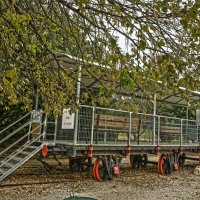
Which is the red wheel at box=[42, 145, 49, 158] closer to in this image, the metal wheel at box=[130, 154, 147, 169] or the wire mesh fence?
the wire mesh fence

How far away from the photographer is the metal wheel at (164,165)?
43.2ft

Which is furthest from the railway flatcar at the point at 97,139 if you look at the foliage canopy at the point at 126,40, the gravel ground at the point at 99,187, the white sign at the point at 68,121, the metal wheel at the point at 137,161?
the foliage canopy at the point at 126,40

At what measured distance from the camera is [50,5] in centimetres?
467

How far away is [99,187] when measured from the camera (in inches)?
374

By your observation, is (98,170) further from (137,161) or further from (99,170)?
(137,161)

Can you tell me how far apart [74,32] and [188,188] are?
7090 millimetres

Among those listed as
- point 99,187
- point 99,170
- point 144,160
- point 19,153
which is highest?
point 19,153

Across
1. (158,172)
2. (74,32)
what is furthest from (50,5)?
(158,172)

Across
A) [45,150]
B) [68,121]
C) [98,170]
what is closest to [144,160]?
[98,170]

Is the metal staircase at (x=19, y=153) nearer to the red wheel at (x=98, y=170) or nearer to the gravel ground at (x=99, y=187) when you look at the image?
the gravel ground at (x=99, y=187)

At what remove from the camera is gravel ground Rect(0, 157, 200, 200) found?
8320mm

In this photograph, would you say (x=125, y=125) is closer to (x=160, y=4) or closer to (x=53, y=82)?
(x=53, y=82)

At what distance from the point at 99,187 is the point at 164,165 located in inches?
190

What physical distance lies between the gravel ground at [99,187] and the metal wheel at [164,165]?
0.54 meters
